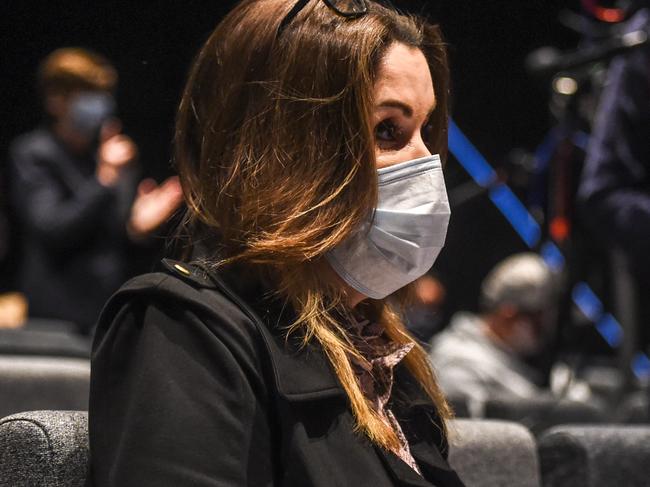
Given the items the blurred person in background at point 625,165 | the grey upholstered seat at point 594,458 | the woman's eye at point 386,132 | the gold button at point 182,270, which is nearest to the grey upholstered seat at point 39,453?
the gold button at point 182,270

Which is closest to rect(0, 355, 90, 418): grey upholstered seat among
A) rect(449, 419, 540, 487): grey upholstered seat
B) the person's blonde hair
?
rect(449, 419, 540, 487): grey upholstered seat

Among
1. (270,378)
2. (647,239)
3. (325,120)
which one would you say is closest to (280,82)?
(325,120)

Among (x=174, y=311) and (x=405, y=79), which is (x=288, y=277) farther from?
(x=405, y=79)

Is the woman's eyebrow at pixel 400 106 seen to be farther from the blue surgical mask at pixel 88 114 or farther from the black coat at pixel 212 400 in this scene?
the blue surgical mask at pixel 88 114

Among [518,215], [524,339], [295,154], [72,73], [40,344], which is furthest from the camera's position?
[518,215]

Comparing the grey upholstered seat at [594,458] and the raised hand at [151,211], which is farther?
the raised hand at [151,211]

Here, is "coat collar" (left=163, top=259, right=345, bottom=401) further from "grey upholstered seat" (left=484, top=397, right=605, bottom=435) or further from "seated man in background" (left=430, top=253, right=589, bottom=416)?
"seated man in background" (left=430, top=253, right=589, bottom=416)

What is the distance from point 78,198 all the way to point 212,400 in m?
2.22

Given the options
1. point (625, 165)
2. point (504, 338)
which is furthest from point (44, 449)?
point (504, 338)

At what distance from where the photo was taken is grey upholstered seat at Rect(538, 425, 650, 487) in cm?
166

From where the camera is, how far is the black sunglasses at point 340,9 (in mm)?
1387

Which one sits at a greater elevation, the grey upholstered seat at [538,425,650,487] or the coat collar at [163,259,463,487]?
the coat collar at [163,259,463,487]

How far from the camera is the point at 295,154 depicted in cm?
135

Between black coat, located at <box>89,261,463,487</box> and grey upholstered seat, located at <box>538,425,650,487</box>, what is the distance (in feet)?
1.54
